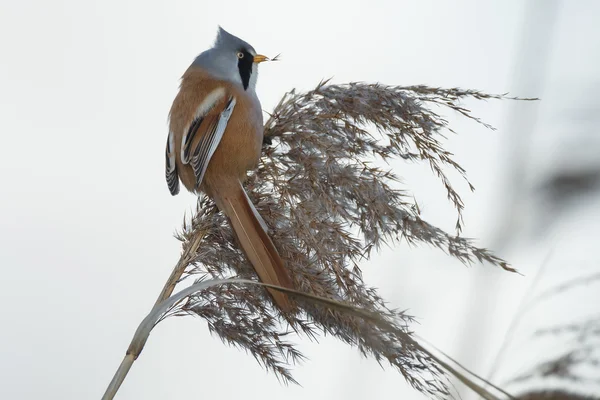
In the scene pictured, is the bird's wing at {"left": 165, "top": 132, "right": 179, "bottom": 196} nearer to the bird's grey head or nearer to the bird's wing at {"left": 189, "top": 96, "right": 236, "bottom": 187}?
the bird's wing at {"left": 189, "top": 96, "right": 236, "bottom": 187}

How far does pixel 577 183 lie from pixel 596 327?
23cm

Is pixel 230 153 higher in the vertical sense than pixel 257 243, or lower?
higher

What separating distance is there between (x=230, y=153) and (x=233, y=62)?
49 cm

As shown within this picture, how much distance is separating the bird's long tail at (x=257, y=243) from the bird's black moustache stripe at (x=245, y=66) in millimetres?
637

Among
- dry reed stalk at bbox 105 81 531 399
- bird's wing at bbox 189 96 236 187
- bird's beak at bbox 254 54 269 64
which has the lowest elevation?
dry reed stalk at bbox 105 81 531 399

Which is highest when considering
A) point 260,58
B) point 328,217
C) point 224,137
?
point 260,58

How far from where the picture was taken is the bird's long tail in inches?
68.4

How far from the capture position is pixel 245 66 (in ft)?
8.29

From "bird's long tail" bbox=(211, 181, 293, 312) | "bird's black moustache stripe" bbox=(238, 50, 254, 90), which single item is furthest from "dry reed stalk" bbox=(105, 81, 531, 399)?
"bird's black moustache stripe" bbox=(238, 50, 254, 90)

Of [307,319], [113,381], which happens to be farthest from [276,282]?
[113,381]

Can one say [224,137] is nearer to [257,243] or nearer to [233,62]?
[233,62]

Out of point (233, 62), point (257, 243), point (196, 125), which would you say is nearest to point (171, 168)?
point (196, 125)

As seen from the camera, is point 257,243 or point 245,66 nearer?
point 257,243

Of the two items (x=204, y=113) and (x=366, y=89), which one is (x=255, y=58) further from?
(x=366, y=89)
